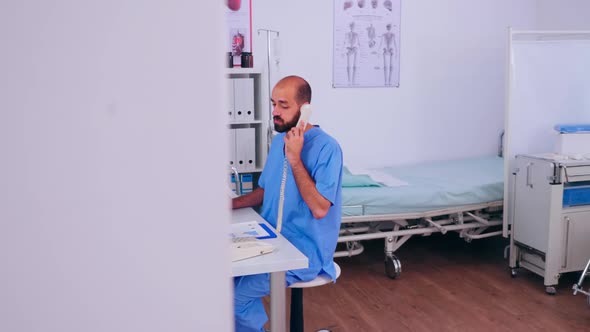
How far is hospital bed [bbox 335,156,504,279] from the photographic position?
364 cm

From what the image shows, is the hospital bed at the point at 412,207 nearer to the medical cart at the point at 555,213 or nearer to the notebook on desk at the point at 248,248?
the medical cart at the point at 555,213

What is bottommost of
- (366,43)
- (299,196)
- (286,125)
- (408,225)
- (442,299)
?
(442,299)

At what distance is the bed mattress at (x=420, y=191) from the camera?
11.9 ft

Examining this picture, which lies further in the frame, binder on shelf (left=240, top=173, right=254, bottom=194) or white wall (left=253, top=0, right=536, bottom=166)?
white wall (left=253, top=0, right=536, bottom=166)

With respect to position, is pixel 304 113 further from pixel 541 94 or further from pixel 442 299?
pixel 541 94

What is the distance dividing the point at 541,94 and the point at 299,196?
2301mm

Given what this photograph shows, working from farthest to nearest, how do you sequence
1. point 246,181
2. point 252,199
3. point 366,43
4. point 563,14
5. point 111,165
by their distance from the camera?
point 563,14 < point 366,43 < point 246,181 < point 252,199 < point 111,165

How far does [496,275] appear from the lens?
12.5 ft

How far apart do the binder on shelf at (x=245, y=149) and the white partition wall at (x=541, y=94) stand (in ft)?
5.38

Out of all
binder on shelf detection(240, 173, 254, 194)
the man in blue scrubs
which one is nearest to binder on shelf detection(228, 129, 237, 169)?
binder on shelf detection(240, 173, 254, 194)

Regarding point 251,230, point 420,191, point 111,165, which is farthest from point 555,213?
point 111,165

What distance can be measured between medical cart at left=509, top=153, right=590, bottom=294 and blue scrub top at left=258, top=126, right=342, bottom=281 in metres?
1.74

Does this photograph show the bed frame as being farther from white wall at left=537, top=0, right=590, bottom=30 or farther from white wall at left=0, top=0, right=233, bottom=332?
white wall at left=0, top=0, right=233, bottom=332

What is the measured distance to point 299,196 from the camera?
2.21 m
